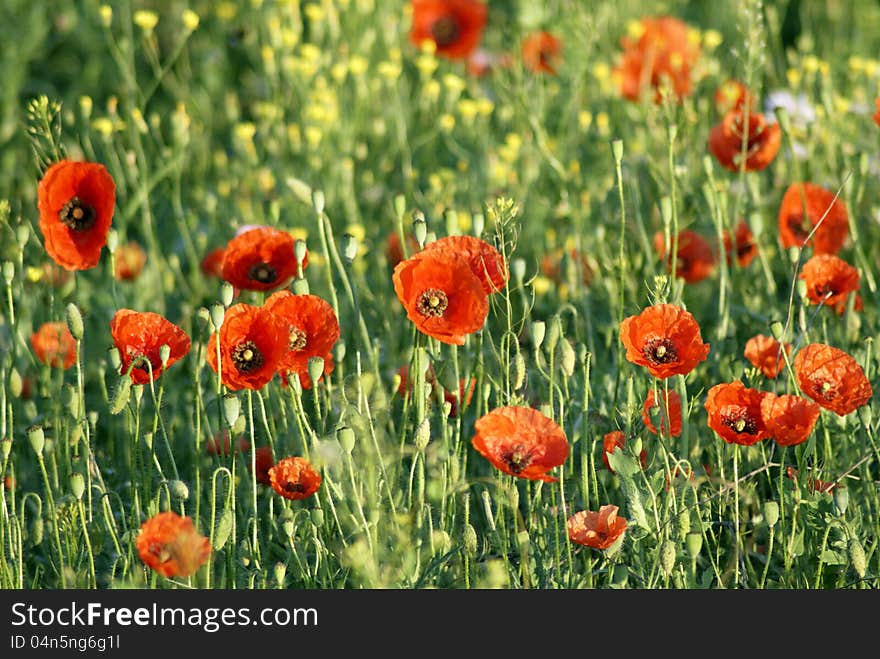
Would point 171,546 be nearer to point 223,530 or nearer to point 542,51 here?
point 223,530

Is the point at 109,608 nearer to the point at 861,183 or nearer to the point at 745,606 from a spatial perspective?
the point at 745,606

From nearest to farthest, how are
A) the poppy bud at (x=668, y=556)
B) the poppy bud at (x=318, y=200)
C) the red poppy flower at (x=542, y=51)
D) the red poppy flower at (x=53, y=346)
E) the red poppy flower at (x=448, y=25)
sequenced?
1. the poppy bud at (x=668, y=556)
2. the poppy bud at (x=318, y=200)
3. the red poppy flower at (x=53, y=346)
4. the red poppy flower at (x=542, y=51)
5. the red poppy flower at (x=448, y=25)

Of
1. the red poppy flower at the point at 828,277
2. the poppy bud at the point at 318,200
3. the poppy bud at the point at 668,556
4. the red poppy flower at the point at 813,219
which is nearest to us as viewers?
the poppy bud at the point at 668,556

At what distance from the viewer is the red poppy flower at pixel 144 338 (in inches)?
73.9

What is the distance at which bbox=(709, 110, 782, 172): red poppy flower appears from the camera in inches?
100

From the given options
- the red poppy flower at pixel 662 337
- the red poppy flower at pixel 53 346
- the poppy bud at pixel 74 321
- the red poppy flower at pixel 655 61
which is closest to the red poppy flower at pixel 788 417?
the red poppy flower at pixel 662 337

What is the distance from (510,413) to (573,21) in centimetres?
164

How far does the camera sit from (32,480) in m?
2.35

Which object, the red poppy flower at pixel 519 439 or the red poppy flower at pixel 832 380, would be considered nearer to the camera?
the red poppy flower at pixel 519 439

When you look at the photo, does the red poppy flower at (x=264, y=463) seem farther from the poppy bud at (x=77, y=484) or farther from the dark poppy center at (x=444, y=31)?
the dark poppy center at (x=444, y=31)

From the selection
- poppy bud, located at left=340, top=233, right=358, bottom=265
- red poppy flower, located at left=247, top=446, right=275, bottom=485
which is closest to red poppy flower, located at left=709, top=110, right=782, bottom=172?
poppy bud, located at left=340, top=233, right=358, bottom=265

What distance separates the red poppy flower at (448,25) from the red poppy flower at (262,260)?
1.73m

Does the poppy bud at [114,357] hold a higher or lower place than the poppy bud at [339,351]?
lower

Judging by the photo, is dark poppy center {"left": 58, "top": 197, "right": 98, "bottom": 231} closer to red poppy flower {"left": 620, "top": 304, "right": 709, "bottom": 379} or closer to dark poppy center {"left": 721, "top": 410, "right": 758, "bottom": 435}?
red poppy flower {"left": 620, "top": 304, "right": 709, "bottom": 379}
